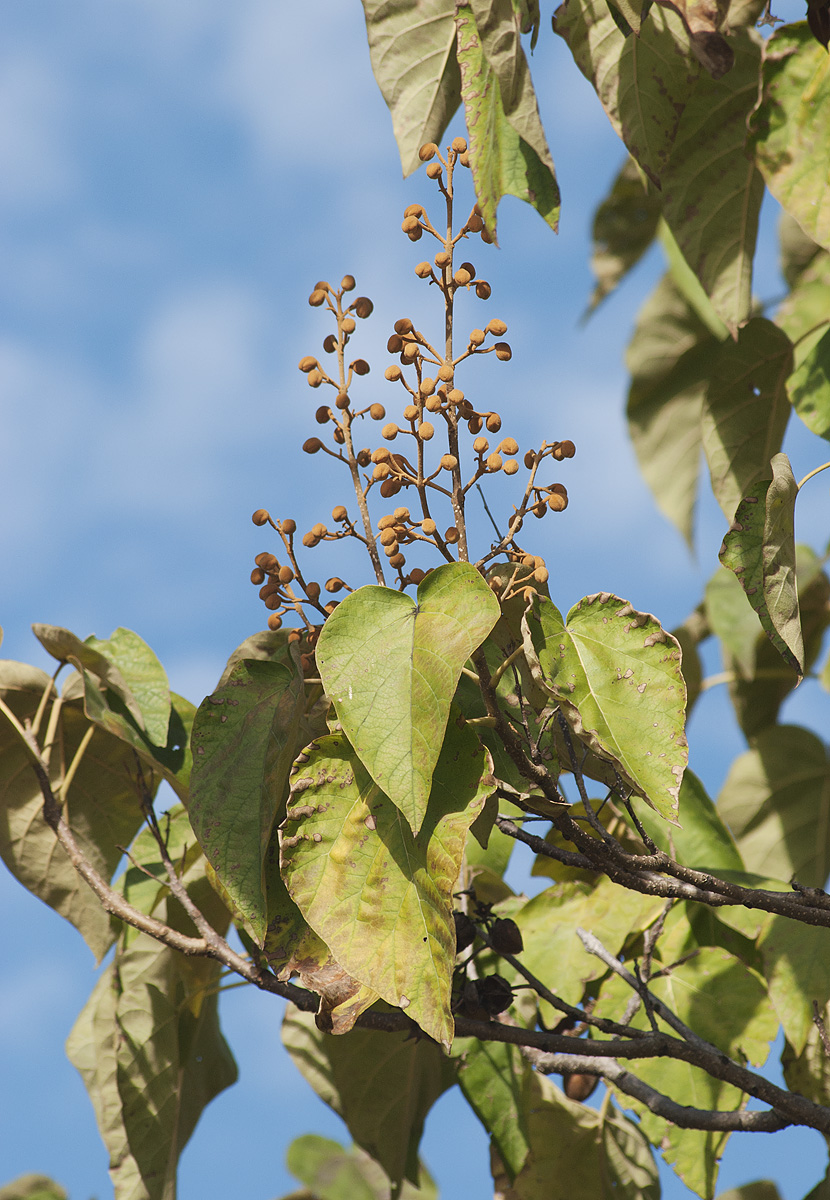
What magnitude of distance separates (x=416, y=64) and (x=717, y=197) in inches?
15.9

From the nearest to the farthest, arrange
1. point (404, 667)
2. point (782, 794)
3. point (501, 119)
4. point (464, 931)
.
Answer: point (404, 667) < point (464, 931) < point (501, 119) < point (782, 794)

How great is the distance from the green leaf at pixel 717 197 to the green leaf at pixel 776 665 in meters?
0.81

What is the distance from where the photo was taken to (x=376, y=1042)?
54.8 inches

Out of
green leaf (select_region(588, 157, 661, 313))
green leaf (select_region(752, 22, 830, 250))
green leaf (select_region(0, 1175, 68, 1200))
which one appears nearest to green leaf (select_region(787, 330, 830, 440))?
green leaf (select_region(752, 22, 830, 250))

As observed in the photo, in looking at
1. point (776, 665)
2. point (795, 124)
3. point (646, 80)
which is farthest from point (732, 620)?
point (646, 80)

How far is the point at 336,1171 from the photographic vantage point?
262 centimetres

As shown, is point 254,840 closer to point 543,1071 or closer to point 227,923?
point 543,1071

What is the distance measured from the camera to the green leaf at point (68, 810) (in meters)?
1.41

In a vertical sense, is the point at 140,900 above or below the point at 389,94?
below

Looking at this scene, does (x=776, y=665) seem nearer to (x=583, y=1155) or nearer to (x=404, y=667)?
(x=583, y=1155)

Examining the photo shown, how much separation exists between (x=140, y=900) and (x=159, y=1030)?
0.52 ft

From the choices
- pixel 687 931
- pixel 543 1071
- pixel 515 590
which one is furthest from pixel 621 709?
pixel 687 931

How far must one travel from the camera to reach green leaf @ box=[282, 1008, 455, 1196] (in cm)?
139

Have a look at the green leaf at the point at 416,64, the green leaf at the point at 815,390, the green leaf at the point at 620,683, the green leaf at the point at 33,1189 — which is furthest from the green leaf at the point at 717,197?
the green leaf at the point at 33,1189
